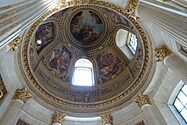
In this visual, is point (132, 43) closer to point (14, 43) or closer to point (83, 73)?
point (83, 73)

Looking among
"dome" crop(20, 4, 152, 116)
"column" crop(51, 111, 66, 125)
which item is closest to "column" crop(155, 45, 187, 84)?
"dome" crop(20, 4, 152, 116)

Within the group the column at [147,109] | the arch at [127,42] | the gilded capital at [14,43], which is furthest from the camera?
the arch at [127,42]

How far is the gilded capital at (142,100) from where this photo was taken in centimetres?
1372

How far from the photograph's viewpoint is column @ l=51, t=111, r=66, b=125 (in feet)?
46.1

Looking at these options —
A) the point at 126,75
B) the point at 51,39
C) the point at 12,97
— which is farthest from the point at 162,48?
the point at 51,39

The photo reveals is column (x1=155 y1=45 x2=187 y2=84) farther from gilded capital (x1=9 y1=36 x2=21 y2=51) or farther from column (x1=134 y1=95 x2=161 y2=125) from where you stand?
gilded capital (x1=9 y1=36 x2=21 y2=51)

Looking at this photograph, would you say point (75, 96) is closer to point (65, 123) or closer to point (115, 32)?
point (65, 123)

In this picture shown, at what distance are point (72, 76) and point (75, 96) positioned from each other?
2181 millimetres

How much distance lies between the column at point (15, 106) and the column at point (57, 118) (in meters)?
1.70

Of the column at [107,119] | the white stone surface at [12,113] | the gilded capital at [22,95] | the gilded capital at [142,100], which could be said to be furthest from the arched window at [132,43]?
the white stone surface at [12,113]

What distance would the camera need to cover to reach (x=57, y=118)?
46.5ft

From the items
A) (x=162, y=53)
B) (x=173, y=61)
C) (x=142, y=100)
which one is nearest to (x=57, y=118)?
(x=142, y=100)

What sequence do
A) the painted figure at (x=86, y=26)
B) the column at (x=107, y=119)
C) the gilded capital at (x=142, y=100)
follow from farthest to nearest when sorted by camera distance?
the painted figure at (x=86, y=26) < the column at (x=107, y=119) < the gilded capital at (x=142, y=100)

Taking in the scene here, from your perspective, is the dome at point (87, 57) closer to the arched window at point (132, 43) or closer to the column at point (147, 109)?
the arched window at point (132, 43)
